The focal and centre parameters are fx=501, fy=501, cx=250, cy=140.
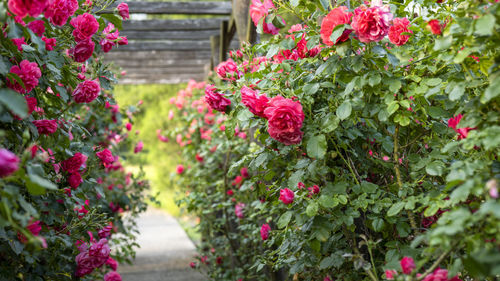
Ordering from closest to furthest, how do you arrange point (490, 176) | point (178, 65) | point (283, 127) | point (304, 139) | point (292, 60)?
1. point (490, 176)
2. point (283, 127)
3. point (304, 139)
4. point (292, 60)
5. point (178, 65)

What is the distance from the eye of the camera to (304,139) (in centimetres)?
156

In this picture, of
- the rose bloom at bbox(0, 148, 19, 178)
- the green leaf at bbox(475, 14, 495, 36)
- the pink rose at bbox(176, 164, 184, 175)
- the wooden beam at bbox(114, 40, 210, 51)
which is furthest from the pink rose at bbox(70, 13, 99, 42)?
the wooden beam at bbox(114, 40, 210, 51)

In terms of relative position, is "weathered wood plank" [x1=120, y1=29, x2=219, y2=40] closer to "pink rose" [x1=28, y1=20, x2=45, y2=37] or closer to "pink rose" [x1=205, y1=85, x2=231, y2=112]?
"pink rose" [x1=205, y1=85, x2=231, y2=112]

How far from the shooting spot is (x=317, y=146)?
1488mm

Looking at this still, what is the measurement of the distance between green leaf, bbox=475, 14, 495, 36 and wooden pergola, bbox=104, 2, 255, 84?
7.36 feet

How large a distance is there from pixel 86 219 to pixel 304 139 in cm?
89

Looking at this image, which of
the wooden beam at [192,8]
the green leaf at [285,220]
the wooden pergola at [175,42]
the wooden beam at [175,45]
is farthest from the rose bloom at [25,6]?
the wooden beam at [175,45]

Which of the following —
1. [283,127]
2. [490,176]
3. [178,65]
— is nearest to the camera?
[490,176]

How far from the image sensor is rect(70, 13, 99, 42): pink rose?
169 cm

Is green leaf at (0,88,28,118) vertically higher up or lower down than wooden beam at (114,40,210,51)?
lower down

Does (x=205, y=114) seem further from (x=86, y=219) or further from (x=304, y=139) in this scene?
(x=304, y=139)

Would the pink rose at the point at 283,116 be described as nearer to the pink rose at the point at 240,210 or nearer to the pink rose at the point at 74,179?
the pink rose at the point at 74,179

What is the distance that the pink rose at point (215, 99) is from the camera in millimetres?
1718

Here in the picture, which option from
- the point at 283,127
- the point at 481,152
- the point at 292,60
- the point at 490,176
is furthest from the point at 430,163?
the point at 292,60
